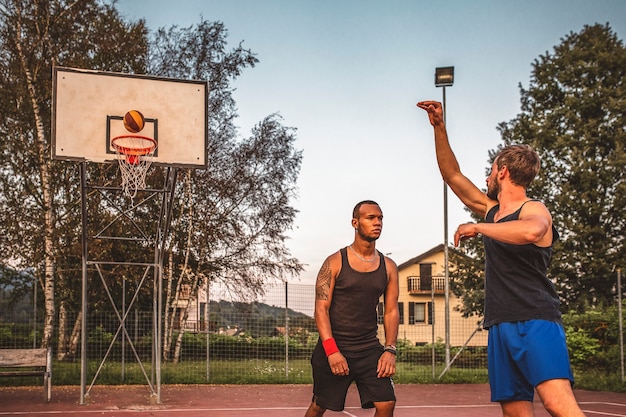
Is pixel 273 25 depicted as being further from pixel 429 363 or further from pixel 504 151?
pixel 504 151

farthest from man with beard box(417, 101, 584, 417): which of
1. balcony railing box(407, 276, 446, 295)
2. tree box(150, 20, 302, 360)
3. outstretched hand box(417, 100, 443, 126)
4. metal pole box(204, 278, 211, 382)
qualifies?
tree box(150, 20, 302, 360)

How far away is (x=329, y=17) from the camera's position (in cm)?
1390

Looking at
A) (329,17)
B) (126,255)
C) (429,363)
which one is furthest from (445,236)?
(126,255)

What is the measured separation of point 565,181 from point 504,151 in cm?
2523

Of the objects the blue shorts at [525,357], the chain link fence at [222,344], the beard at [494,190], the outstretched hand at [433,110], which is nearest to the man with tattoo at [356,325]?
the outstretched hand at [433,110]

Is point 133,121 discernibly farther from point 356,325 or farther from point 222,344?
point 222,344

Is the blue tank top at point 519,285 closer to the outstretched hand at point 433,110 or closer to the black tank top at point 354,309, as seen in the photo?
the outstretched hand at point 433,110

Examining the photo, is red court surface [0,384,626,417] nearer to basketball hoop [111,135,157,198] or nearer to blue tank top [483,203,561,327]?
basketball hoop [111,135,157,198]

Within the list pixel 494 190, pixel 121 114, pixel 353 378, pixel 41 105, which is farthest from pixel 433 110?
pixel 41 105

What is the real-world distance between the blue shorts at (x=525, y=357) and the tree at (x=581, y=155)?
924 inches

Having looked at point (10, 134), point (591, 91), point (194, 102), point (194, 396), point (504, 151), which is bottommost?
point (194, 396)

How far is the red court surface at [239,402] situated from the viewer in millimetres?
10739

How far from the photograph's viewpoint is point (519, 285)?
412 cm

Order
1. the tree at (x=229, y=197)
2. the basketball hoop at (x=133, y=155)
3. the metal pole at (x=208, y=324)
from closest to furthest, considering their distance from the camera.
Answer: the basketball hoop at (x=133, y=155) → the metal pole at (x=208, y=324) → the tree at (x=229, y=197)
